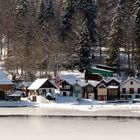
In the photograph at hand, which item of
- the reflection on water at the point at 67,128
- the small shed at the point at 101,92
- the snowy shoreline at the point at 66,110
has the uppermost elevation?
the small shed at the point at 101,92

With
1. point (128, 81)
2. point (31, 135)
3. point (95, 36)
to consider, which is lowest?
point (31, 135)

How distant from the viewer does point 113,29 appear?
3492 inches

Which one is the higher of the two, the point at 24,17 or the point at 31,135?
the point at 24,17

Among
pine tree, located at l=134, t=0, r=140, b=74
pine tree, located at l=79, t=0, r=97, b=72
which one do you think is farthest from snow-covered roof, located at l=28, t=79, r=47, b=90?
pine tree, located at l=134, t=0, r=140, b=74

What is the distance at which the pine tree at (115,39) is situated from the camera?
8681 centimetres

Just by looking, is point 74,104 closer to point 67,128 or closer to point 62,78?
point 62,78

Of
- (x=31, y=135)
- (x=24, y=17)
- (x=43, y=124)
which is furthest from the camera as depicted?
(x=24, y=17)

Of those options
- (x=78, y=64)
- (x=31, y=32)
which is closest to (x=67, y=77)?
(x=78, y=64)

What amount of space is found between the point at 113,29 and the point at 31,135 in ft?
162

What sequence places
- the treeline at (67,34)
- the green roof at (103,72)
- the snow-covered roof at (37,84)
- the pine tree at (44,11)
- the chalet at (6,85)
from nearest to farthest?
the chalet at (6,85) < the snow-covered roof at (37,84) < the green roof at (103,72) < the treeline at (67,34) < the pine tree at (44,11)

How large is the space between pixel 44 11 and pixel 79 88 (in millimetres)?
26705

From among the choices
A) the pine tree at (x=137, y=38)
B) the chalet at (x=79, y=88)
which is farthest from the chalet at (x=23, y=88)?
the pine tree at (x=137, y=38)

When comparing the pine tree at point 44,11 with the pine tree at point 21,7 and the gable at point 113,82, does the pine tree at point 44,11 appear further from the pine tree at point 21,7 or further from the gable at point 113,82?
the gable at point 113,82

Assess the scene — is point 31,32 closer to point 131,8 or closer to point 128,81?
point 131,8
